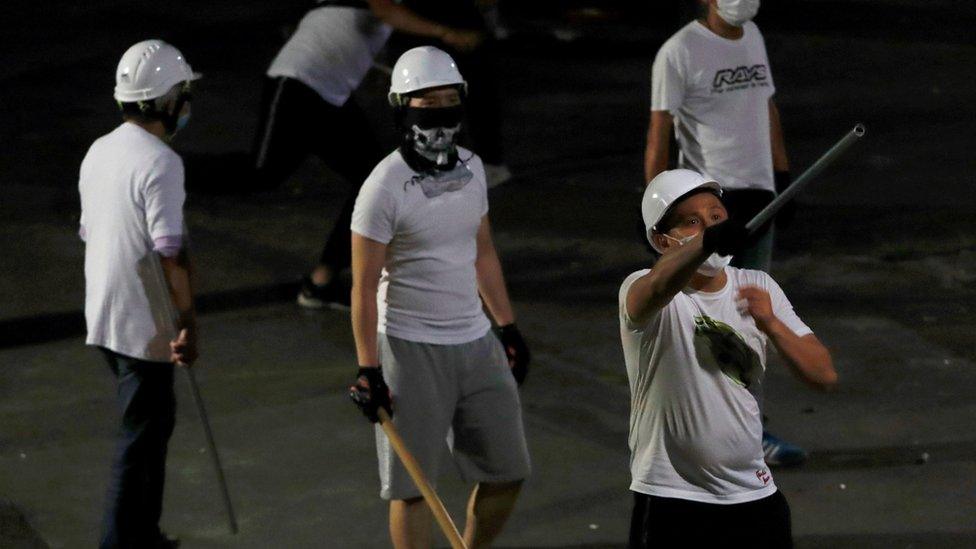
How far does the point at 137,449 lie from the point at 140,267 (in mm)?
653

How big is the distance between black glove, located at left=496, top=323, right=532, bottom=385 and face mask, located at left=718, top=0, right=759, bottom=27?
5.92ft

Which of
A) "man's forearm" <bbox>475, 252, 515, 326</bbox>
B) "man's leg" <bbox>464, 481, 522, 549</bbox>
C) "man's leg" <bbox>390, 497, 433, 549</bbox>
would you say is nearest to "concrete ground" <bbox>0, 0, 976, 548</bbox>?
"man's leg" <bbox>464, 481, 522, 549</bbox>

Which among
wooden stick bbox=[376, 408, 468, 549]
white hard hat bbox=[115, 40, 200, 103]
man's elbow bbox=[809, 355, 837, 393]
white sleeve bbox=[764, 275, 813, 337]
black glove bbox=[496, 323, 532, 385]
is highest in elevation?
white hard hat bbox=[115, 40, 200, 103]

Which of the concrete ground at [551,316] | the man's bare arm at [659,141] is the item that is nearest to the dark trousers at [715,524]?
the concrete ground at [551,316]

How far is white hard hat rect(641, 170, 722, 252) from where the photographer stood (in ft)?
14.5

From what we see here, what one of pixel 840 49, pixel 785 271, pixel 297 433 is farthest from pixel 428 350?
pixel 840 49

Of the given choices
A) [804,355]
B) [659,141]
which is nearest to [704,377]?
[804,355]

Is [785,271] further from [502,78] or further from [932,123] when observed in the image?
[502,78]

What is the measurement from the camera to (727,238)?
3.76 metres

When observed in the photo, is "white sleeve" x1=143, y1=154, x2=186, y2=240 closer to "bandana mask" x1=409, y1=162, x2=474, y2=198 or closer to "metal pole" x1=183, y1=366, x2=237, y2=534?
"metal pole" x1=183, y1=366, x2=237, y2=534

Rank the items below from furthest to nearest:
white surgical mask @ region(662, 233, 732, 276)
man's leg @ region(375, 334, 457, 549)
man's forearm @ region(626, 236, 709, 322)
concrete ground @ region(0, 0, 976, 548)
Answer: concrete ground @ region(0, 0, 976, 548)
man's leg @ region(375, 334, 457, 549)
white surgical mask @ region(662, 233, 732, 276)
man's forearm @ region(626, 236, 709, 322)

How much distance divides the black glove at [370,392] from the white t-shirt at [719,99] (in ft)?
6.87

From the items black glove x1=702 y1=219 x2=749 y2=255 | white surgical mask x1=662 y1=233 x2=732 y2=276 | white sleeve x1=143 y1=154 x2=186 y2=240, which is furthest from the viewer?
white sleeve x1=143 y1=154 x2=186 y2=240

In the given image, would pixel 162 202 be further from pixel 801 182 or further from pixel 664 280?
pixel 801 182
